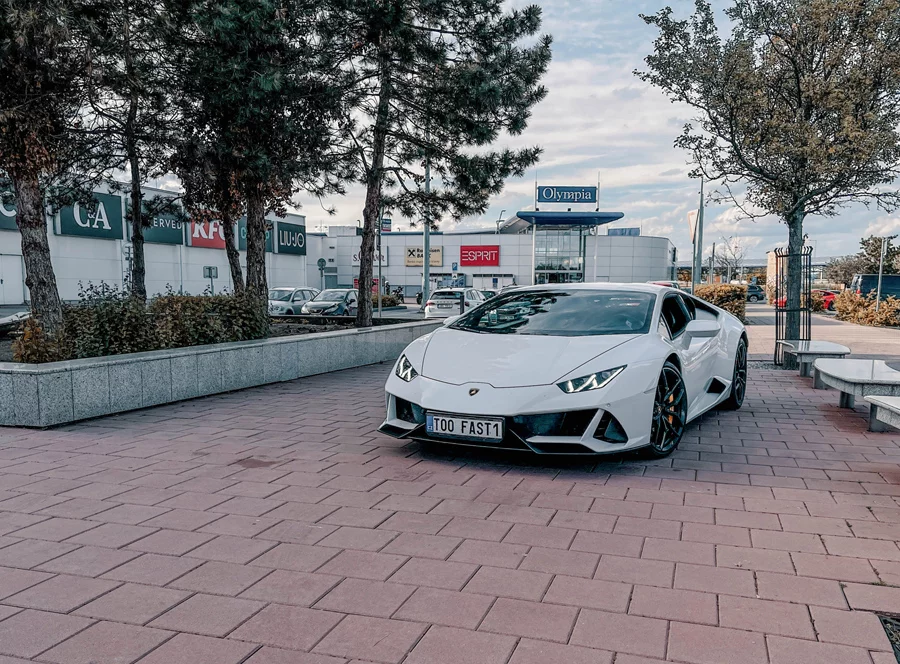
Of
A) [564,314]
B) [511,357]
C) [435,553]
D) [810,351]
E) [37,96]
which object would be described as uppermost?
[37,96]

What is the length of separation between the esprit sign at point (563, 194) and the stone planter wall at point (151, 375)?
138 ft

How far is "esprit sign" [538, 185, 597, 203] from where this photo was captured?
50562mm

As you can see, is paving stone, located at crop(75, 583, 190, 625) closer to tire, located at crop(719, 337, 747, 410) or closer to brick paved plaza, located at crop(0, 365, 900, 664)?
brick paved plaza, located at crop(0, 365, 900, 664)

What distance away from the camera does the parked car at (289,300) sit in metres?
26.4

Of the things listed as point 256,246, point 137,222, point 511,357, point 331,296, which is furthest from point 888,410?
point 331,296

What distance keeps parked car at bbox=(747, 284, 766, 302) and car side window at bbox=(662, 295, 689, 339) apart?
49.1 meters

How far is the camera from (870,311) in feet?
78.5

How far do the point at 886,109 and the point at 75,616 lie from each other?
466 inches

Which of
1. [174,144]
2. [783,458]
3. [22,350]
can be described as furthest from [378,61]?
[783,458]

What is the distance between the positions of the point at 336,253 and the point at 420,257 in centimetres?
781

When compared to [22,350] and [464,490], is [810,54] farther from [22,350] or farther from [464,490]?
[22,350]

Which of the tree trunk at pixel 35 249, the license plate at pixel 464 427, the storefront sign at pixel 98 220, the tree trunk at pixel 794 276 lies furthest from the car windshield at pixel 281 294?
the license plate at pixel 464 427

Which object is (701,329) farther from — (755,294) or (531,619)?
(755,294)

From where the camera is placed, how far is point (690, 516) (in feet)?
13.0
